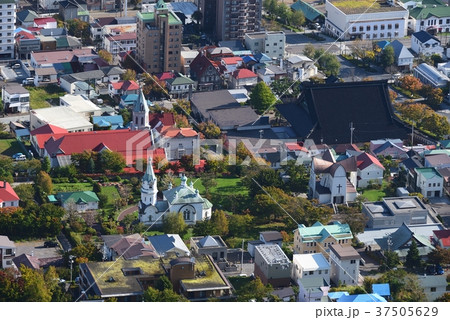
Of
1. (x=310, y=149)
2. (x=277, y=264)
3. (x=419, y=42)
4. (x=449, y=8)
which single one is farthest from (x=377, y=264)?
(x=449, y=8)

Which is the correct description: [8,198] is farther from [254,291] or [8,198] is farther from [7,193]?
[254,291]

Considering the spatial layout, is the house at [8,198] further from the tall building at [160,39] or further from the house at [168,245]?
the tall building at [160,39]

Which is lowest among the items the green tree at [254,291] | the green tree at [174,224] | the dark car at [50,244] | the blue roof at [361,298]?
the dark car at [50,244]

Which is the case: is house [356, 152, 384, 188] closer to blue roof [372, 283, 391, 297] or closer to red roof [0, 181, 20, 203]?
blue roof [372, 283, 391, 297]

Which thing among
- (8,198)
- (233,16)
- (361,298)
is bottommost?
(8,198)

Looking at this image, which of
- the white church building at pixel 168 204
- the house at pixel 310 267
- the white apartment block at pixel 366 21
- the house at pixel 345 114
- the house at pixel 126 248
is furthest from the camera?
the white apartment block at pixel 366 21

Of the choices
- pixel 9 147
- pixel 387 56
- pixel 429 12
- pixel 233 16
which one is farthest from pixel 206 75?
pixel 429 12

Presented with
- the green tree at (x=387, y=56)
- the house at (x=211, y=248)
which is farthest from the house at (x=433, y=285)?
the green tree at (x=387, y=56)
